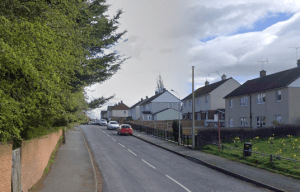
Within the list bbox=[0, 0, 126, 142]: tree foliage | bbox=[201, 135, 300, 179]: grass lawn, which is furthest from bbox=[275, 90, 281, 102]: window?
bbox=[0, 0, 126, 142]: tree foliage

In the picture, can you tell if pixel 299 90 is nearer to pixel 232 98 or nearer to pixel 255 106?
pixel 255 106

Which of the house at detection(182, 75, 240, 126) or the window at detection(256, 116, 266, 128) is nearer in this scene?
the window at detection(256, 116, 266, 128)

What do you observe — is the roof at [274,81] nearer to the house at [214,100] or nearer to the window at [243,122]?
the window at [243,122]

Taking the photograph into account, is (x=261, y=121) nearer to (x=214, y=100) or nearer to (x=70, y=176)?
(x=214, y=100)

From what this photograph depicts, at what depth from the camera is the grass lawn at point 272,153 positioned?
13698 mm

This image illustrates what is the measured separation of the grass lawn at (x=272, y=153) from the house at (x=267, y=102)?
7.40 m

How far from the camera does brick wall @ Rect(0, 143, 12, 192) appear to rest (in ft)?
21.3

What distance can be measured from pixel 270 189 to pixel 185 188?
11.5ft

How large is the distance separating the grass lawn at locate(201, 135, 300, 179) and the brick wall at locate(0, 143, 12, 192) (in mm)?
11893

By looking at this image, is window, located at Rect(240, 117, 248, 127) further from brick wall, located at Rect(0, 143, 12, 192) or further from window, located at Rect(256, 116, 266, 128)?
brick wall, located at Rect(0, 143, 12, 192)

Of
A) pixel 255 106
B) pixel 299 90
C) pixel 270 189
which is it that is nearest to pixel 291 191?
pixel 270 189

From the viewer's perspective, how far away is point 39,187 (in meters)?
10.2

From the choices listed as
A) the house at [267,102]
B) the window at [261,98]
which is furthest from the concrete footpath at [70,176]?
the window at [261,98]

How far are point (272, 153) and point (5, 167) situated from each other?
15.8 m
